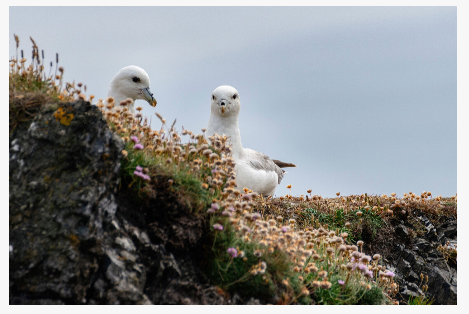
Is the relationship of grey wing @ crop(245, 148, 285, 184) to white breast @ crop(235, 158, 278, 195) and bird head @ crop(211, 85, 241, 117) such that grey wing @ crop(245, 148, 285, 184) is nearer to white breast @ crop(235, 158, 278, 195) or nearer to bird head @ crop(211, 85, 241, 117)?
white breast @ crop(235, 158, 278, 195)

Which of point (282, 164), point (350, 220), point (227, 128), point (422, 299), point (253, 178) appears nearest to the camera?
point (422, 299)

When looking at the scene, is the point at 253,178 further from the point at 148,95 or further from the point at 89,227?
the point at 89,227

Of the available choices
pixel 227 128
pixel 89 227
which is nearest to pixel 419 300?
pixel 227 128

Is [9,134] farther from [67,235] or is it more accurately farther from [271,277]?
[271,277]

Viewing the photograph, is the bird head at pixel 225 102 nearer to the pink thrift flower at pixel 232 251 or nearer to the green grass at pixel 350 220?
the green grass at pixel 350 220

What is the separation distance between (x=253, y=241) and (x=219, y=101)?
4.88m

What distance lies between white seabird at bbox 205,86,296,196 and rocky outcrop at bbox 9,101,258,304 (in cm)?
471

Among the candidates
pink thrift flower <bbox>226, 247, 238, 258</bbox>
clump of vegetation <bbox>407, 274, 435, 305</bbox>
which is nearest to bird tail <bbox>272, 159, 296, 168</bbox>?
clump of vegetation <bbox>407, 274, 435, 305</bbox>

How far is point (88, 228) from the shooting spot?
12.8 ft

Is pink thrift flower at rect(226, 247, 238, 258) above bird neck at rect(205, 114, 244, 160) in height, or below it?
below

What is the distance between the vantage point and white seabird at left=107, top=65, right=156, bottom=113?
869cm

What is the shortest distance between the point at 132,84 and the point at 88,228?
5337mm

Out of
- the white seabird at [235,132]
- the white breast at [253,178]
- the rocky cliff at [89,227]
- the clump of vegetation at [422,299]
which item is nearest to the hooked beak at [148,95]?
the white seabird at [235,132]

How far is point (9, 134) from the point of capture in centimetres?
455
